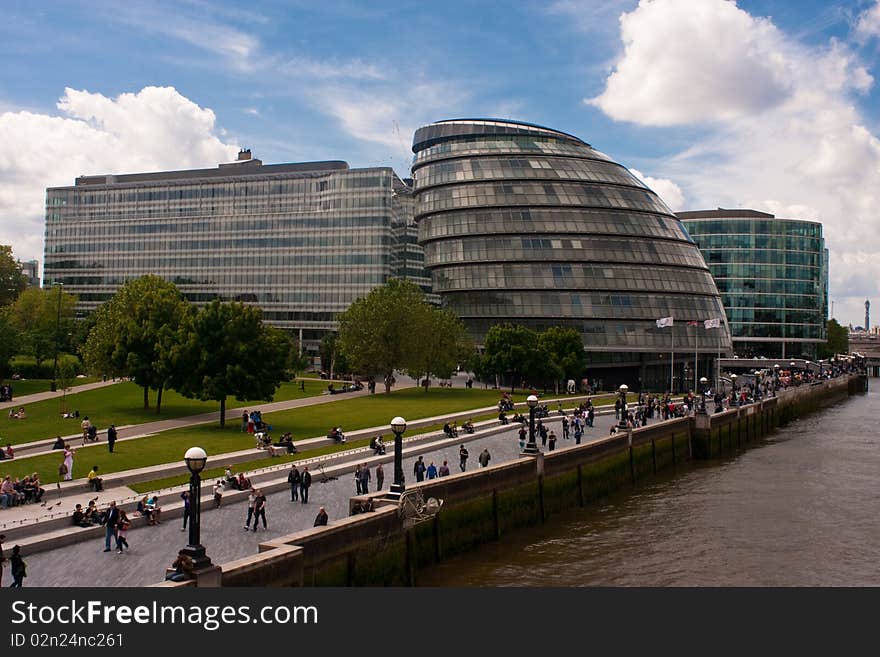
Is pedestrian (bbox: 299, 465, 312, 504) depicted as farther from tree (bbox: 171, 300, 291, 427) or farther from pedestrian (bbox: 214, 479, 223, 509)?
tree (bbox: 171, 300, 291, 427)

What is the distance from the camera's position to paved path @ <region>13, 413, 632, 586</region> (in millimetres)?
22031

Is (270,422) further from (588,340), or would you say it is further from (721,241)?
(721,241)

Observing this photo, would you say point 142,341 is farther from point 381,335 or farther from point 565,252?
point 565,252

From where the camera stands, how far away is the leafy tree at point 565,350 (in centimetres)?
8338

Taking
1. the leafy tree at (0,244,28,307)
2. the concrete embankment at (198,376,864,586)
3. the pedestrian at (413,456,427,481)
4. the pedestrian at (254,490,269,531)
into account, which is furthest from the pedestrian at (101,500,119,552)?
the leafy tree at (0,244,28,307)

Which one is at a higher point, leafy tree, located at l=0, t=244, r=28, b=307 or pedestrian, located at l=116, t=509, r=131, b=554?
leafy tree, located at l=0, t=244, r=28, b=307

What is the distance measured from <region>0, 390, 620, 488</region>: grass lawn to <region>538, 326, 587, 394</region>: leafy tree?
7696 mm

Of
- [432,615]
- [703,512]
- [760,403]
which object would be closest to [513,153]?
[760,403]

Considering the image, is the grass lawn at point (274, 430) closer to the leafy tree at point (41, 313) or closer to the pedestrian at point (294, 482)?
the pedestrian at point (294, 482)

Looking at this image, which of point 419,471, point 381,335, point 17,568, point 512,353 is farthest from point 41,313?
point 17,568

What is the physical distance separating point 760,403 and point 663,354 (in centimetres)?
2108

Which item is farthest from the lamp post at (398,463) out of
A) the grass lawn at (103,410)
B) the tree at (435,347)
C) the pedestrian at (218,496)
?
the tree at (435,347)

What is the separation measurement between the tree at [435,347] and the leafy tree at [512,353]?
3220 mm

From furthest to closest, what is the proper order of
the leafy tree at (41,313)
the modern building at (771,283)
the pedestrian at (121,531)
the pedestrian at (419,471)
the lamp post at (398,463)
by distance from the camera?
the modern building at (771,283)
the leafy tree at (41,313)
the pedestrian at (419,471)
the lamp post at (398,463)
the pedestrian at (121,531)
